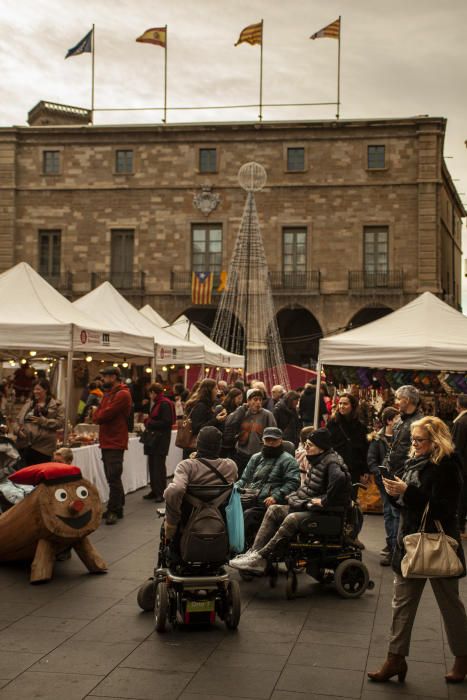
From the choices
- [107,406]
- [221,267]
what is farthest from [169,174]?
[107,406]

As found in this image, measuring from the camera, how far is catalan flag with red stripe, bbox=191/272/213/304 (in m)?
31.7

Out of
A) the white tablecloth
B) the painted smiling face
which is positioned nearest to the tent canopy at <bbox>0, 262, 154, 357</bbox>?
the white tablecloth

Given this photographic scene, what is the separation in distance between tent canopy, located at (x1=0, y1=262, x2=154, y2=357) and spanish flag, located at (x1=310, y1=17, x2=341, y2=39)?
22.5 metres

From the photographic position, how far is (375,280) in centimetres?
A: 3366

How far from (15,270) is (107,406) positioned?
13.7 ft

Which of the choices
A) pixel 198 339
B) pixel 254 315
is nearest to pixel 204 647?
pixel 198 339

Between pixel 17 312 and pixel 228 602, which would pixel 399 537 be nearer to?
pixel 228 602

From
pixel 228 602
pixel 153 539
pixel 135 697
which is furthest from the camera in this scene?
pixel 153 539

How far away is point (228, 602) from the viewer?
614 cm

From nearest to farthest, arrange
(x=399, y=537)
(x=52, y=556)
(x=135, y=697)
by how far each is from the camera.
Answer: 1. (x=135, y=697)
2. (x=399, y=537)
3. (x=52, y=556)

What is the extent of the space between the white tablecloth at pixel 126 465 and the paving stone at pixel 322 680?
5825 mm

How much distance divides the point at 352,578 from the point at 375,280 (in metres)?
27.2

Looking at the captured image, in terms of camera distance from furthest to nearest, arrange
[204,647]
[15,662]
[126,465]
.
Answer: [126,465]
[204,647]
[15,662]

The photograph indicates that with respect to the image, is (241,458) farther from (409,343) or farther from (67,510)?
(67,510)
